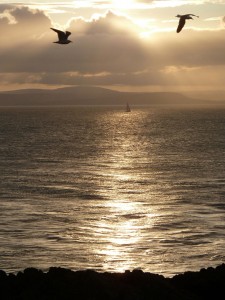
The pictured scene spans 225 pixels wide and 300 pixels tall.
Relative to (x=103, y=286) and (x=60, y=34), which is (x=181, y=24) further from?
(x=103, y=286)

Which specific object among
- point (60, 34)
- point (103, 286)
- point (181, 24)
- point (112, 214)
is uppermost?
point (112, 214)

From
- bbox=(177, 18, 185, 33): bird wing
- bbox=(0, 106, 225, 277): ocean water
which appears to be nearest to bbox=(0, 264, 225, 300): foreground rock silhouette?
bbox=(177, 18, 185, 33): bird wing


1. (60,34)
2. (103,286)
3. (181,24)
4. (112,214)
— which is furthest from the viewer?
(112,214)

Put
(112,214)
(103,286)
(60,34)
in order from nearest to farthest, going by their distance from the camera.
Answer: (103,286) → (60,34) → (112,214)

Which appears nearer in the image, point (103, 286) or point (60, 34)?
point (103, 286)

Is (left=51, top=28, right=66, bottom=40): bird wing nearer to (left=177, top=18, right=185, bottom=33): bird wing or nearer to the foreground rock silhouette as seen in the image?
(left=177, top=18, right=185, bottom=33): bird wing

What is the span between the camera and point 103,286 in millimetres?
25109

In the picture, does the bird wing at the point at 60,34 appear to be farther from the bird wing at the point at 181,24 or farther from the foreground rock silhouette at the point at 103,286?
the foreground rock silhouette at the point at 103,286

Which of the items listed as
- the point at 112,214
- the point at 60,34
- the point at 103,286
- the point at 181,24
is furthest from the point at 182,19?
the point at 112,214

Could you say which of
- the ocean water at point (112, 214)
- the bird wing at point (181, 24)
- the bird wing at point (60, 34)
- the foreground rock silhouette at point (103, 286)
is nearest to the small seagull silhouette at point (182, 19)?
the bird wing at point (181, 24)

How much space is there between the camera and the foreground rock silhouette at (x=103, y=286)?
973 inches

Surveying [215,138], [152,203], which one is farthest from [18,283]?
[215,138]

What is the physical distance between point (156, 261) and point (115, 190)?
27.4 meters

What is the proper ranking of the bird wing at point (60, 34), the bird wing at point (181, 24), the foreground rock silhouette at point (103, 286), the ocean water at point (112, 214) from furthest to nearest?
the ocean water at point (112, 214)
the bird wing at point (60, 34)
the bird wing at point (181, 24)
the foreground rock silhouette at point (103, 286)
